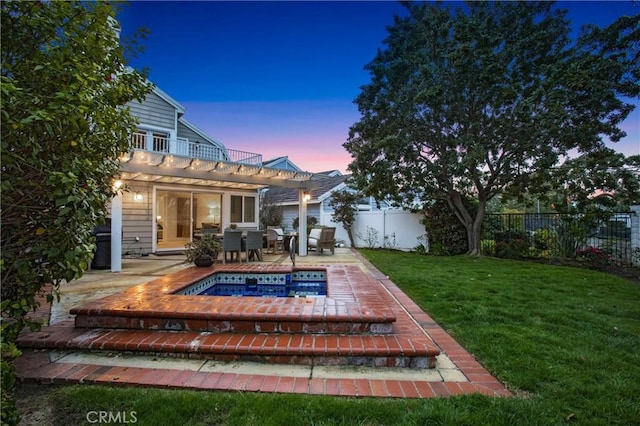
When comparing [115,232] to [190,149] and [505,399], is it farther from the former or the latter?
[505,399]

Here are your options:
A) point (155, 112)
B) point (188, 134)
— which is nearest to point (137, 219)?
point (155, 112)

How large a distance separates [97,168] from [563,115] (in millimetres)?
10838

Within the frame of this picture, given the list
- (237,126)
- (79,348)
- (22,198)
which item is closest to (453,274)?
(79,348)

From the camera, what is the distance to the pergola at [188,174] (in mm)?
7215

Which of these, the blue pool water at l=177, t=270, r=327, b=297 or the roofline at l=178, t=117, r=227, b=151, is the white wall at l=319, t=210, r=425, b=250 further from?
the blue pool water at l=177, t=270, r=327, b=297

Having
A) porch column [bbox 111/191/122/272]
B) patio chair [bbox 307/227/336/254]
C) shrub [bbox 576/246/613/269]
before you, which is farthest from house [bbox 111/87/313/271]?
shrub [bbox 576/246/613/269]

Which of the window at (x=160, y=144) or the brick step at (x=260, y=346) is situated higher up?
the window at (x=160, y=144)

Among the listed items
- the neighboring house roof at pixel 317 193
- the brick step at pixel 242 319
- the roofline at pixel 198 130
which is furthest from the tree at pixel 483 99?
the brick step at pixel 242 319

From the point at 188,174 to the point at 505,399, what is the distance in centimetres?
815

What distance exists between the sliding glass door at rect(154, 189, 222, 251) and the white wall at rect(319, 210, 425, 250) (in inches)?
241

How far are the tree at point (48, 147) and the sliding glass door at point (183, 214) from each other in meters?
10.5

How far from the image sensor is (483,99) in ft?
33.2

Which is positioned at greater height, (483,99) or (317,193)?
(483,99)

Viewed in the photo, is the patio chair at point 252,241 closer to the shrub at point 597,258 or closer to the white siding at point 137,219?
the white siding at point 137,219
